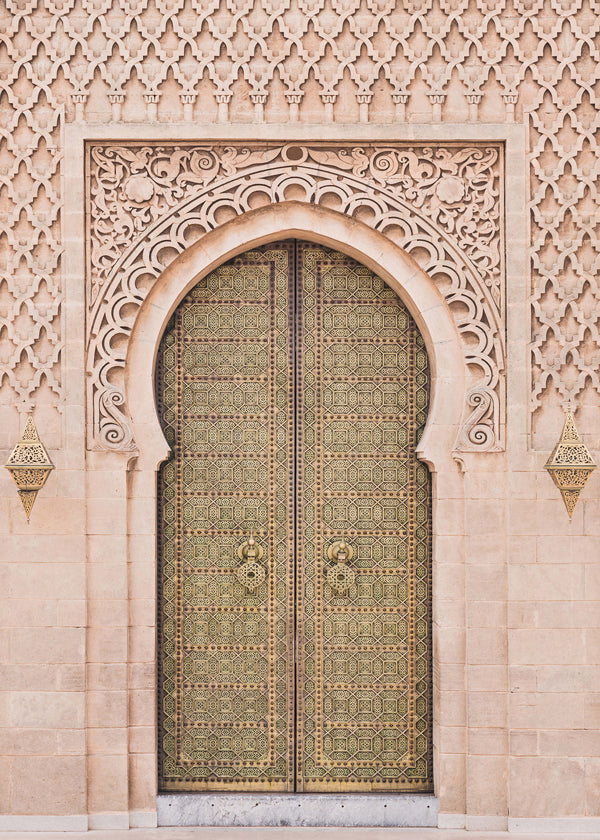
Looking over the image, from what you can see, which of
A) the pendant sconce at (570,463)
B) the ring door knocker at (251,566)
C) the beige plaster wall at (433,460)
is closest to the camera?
the pendant sconce at (570,463)

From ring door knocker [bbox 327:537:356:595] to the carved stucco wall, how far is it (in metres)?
1.13

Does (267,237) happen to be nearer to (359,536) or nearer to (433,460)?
(433,460)

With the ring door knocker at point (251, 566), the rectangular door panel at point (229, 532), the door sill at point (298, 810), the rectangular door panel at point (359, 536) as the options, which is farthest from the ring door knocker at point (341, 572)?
the door sill at point (298, 810)

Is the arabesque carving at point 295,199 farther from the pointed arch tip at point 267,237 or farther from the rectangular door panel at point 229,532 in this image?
the rectangular door panel at point 229,532

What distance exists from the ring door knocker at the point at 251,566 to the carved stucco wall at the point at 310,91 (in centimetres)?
A: 117

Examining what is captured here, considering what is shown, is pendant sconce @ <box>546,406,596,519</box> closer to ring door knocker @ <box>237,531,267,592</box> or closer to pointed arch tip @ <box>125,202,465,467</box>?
pointed arch tip @ <box>125,202,465,467</box>

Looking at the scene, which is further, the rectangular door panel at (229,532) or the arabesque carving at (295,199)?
the rectangular door panel at (229,532)

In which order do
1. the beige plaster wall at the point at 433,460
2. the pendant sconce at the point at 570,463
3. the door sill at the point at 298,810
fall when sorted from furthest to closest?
1. the door sill at the point at 298,810
2. the beige plaster wall at the point at 433,460
3. the pendant sconce at the point at 570,463

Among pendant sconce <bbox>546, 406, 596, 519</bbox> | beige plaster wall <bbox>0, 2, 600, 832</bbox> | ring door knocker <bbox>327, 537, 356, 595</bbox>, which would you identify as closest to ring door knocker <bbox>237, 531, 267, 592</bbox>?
ring door knocker <bbox>327, 537, 356, 595</bbox>

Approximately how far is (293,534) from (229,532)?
33 centimetres

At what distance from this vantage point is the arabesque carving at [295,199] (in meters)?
4.41

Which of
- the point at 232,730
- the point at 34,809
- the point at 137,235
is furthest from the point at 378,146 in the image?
the point at 34,809

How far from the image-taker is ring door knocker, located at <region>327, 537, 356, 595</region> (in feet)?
15.1

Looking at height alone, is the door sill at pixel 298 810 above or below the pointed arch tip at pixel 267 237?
below
